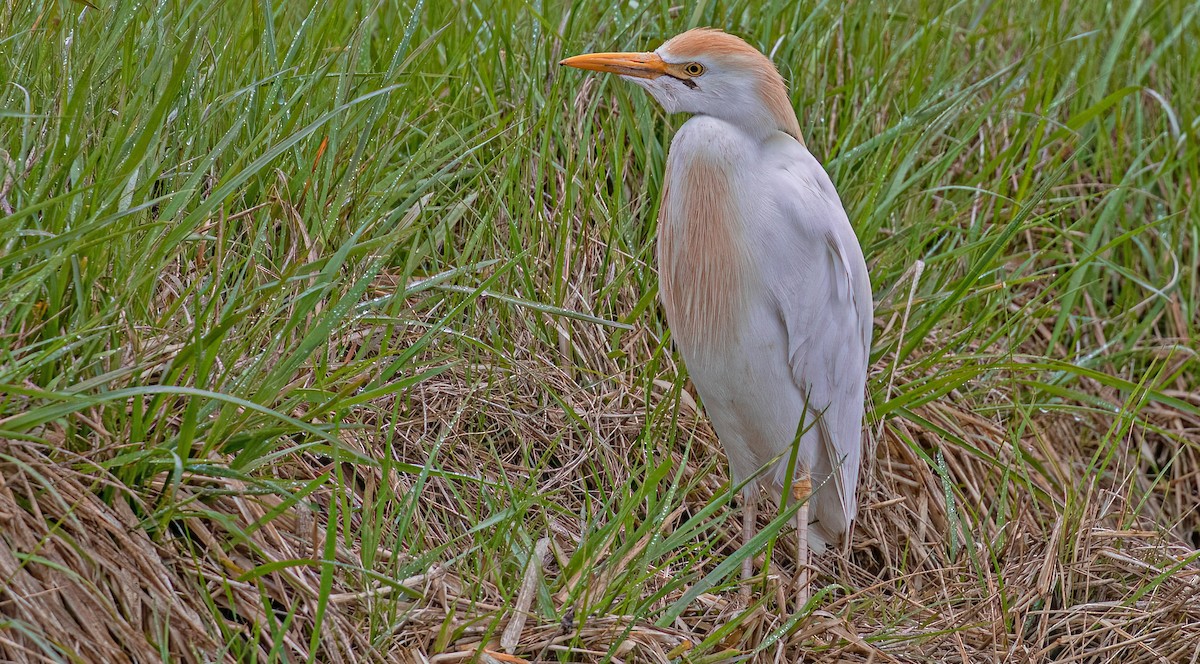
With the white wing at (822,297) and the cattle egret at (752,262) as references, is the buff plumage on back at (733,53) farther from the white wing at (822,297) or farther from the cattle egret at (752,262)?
the white wing at (822,297)

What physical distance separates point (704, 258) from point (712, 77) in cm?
37

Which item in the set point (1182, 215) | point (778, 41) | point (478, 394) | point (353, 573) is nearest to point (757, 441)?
point (478, 394)

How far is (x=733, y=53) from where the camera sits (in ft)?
7.93

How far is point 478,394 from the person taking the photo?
2.56 m

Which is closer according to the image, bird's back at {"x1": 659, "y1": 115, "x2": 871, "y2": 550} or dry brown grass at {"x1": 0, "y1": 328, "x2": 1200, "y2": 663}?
dry brown grass at {"x1": 0, "y1": 328, "x2": 1200, "y2": 663}

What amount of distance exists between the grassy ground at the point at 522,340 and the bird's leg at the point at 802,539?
0.05m

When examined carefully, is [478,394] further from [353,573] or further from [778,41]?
[778,41]

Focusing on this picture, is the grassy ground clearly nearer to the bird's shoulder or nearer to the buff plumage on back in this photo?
the bird's shoulder

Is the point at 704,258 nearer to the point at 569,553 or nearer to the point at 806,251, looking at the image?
the point at 806,251

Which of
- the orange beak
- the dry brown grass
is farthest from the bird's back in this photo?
the dry brown grass

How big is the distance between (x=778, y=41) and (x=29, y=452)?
7.15ft

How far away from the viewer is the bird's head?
7.95ft

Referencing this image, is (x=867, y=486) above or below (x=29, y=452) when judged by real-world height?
below

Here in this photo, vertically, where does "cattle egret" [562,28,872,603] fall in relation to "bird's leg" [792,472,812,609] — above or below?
above
